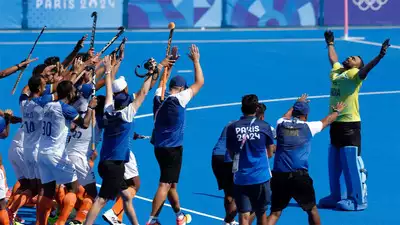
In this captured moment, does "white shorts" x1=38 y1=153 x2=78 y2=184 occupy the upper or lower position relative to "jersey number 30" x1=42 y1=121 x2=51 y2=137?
lower

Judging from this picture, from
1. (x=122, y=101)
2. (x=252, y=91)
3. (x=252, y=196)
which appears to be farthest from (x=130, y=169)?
(x=252, y=91)

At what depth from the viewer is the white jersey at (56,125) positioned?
13398mm

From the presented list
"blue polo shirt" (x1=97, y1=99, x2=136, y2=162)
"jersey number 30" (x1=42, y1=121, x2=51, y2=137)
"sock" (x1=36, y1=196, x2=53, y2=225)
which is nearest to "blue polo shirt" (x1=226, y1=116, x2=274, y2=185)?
"blue polo shirt" (x1=97, y1=99, x2=136, y2=162)

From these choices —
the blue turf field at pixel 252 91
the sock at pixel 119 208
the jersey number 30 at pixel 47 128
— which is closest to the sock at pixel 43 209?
the jersey number 30 at pixel 47 128

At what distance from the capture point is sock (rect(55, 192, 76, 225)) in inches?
Result: 544

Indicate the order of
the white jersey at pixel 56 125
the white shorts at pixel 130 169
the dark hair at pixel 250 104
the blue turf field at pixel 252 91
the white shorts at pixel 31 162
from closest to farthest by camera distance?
the dark hair at pixel 250 104
the white jersey at pixel 56 125
the white shorts at pixel 31 162
the white shorts at pixel 130 169
the blue turf field at pixel 252 91

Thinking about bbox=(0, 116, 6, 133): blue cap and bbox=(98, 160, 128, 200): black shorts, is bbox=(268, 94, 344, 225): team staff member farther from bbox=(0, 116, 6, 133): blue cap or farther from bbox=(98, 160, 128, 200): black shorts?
bbox=(0, 116, 6, 133): blue cap

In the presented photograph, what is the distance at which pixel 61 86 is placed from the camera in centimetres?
1346

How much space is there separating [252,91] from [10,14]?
13054 mm

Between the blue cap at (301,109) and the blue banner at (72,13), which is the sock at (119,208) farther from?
the blue banner at (72,13)

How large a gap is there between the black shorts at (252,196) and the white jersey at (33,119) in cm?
294

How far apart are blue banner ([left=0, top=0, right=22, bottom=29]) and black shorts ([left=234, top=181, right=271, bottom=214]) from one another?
78.8 ft

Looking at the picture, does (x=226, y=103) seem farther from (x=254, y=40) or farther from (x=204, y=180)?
(x=254, y=40)

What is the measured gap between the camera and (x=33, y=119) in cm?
1396
